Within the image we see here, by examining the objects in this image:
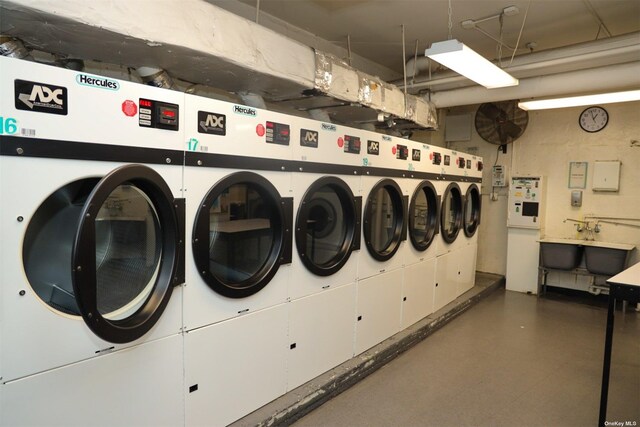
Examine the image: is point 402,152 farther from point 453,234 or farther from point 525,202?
point 525,202

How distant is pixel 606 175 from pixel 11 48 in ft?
20.8

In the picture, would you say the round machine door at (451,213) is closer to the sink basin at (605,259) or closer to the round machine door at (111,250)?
the sink basin at (605,259)

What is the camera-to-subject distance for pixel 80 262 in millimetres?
1416

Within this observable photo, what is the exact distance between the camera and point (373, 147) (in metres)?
3.30

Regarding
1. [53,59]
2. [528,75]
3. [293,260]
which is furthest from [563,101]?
[53,59]

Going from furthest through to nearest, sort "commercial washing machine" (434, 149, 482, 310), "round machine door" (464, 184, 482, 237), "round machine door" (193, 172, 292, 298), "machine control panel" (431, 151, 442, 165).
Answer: "round machine door" (464, 184, 482, 237) → "commercial washing machine" (434, 149, 482, 310) → "machine control panel" (431, 151, 442, 165) → "round machine door" (193, 172, 292, 298)

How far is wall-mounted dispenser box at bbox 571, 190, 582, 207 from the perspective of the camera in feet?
18.2

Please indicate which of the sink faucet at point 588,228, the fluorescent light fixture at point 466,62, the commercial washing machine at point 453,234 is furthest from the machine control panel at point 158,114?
the sink faucet at point 588,228

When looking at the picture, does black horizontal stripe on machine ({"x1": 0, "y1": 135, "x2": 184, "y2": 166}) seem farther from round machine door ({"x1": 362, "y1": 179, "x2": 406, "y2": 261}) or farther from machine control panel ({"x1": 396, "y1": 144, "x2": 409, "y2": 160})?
machine control panel ({"x1": 396, "y1": 144, "x2": 409, "y2": 160})

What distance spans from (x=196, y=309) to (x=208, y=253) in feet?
0.96

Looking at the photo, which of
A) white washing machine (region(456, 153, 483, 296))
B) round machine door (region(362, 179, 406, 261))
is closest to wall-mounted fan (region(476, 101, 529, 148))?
white washing machine (region(456, 153, 483, 296))

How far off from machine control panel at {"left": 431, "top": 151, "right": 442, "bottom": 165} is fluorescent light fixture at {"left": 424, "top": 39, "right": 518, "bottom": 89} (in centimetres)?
95

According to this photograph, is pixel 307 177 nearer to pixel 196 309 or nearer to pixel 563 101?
pixel 196 309

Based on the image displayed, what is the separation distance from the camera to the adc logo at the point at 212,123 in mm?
1992
